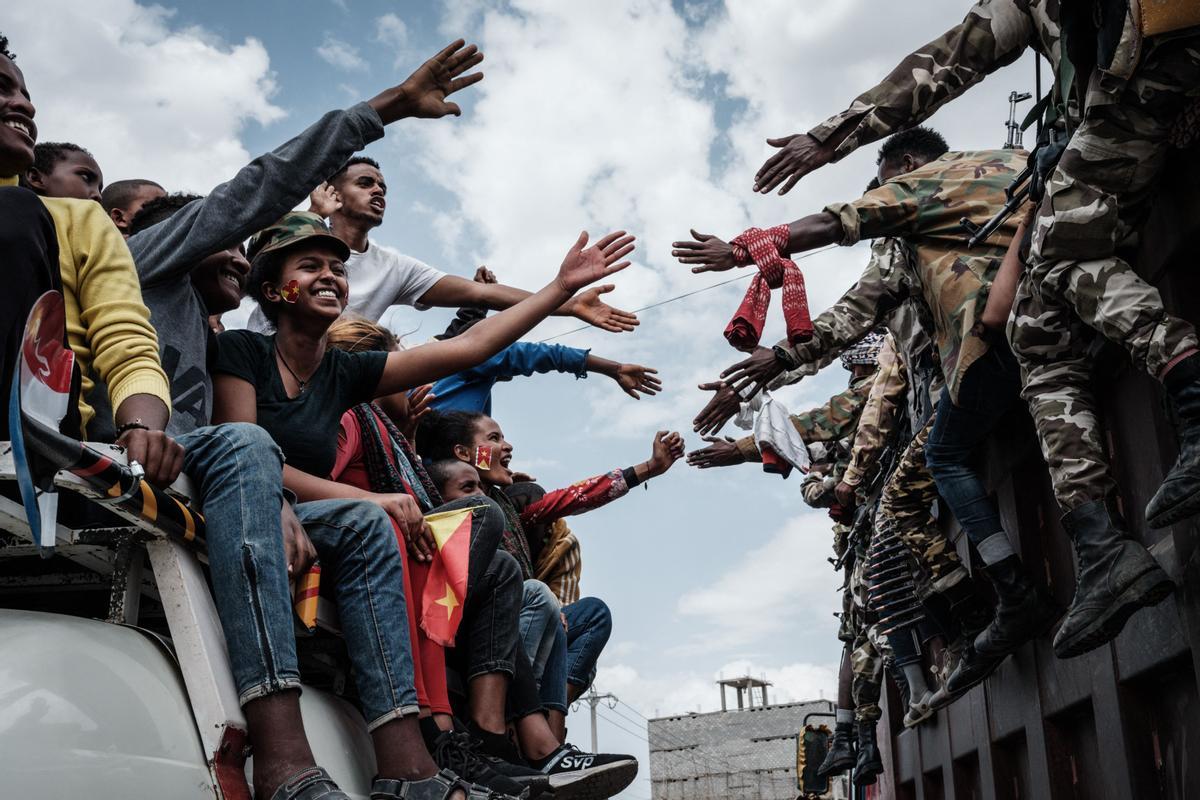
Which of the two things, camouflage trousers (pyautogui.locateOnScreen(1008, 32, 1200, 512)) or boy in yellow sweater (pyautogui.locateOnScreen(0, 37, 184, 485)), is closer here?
boy in yellow sweater (pyautogui.locateOnScreen(0, 37, 184, 485))

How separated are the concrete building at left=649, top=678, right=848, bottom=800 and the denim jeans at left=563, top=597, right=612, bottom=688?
21.0 m

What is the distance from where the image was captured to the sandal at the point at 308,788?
75.8 inches

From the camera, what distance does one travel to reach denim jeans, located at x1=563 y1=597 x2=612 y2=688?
A: 4.74 m

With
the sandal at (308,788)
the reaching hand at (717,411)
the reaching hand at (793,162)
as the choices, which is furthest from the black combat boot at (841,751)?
the sandal at (308,788)

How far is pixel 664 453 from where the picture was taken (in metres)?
5.53

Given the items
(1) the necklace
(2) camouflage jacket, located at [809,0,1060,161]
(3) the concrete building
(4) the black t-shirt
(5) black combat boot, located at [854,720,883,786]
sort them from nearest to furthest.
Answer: (4) the black t-shirt → (1) the necklace → (2) camouflage jacket, located at [809,0,1060,161] → (5) black combat boot, located at [854,720,883,786] → (3) the concrete building

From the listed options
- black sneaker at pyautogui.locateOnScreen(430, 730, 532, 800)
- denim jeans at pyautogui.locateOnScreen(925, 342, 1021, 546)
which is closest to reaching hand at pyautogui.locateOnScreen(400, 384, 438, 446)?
black sneaker at pyautogui.locateOnScreen(430, 730, 532, 800)

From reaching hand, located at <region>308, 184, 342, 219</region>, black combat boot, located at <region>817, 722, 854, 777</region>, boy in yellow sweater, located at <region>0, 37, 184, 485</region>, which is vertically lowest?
black combat boot, located at <region>817, 722, 854, 777</region>

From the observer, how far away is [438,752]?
270cm

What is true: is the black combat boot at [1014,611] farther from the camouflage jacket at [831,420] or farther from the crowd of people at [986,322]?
the camouflage jacket at [831,420]

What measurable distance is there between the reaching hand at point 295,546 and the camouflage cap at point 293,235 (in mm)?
1073

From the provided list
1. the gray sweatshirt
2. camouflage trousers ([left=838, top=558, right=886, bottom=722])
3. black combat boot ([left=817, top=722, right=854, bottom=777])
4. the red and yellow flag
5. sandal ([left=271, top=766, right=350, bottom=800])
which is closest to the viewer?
sandal ([left=271, top=766, right=350, bottom=800])

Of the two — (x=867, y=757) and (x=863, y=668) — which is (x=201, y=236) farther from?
(x=867, y=757)

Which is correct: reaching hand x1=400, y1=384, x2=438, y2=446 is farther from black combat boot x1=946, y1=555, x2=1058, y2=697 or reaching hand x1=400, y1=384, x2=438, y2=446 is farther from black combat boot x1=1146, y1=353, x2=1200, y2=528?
black combat boot x1=1146, y1=353, x2=1200, y2=528
